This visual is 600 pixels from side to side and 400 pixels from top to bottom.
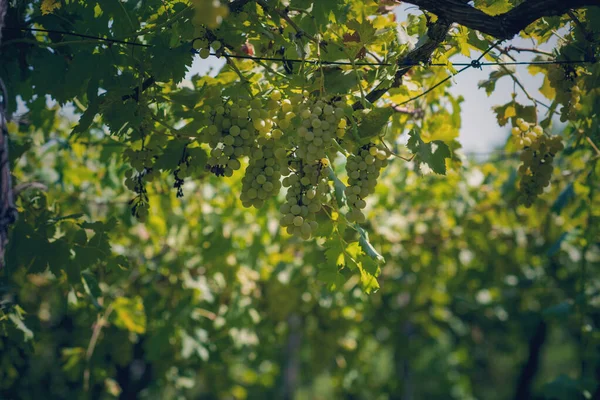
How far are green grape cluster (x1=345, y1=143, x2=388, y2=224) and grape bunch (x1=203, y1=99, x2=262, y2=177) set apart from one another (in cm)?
A: 39

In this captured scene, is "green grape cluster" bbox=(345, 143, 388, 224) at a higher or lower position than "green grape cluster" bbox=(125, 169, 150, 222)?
higher

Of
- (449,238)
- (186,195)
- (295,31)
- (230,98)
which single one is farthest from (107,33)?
(449,238)

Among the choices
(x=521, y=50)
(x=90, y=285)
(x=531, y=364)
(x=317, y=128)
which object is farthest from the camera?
(x=531, y=364)

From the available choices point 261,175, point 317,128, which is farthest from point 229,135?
point 317,128

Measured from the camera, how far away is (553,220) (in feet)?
20.2

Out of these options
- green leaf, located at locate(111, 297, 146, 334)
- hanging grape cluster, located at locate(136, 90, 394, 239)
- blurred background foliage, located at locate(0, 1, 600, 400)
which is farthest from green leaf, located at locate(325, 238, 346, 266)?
green leaf, located at locate(111, 297, 146, 334)

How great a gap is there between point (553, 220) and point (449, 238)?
1.60 metres

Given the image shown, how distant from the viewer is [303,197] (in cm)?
179

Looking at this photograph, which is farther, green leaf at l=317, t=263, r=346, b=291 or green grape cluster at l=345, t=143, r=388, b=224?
green leaf at l=317, t=263, r=346, b=291

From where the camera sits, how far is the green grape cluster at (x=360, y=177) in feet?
5.92

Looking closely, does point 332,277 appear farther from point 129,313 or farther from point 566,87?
point 129,313

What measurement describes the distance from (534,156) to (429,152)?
27.6 inches

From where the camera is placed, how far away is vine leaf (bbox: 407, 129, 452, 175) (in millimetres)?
2015

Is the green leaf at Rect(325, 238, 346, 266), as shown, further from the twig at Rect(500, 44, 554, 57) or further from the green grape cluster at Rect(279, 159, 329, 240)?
the twig at Rect(500, 44, 554, 57)
